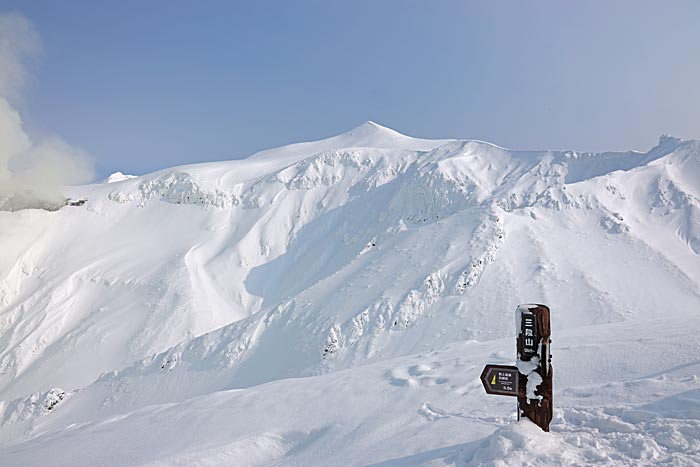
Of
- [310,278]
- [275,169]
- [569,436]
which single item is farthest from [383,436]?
[275,169]

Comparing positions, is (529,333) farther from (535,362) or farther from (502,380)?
(502,380)

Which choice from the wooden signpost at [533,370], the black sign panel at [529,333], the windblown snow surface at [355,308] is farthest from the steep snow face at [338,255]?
the black sign panel at [529,333]

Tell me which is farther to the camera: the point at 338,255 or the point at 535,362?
the point at 338,255

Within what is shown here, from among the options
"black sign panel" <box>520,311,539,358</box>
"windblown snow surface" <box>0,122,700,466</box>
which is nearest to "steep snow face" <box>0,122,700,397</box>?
"windblown snow surface" <box>0,122,700,466</box>

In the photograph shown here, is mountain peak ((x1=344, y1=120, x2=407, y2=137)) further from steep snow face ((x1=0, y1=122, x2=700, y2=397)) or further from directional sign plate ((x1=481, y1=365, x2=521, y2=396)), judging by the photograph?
directional sign plate ((x1=481, y1=365, x2=521, y2=396))

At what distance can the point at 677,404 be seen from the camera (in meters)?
4.27

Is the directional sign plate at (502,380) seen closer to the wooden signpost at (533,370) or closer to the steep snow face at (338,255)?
the wooden signpost at (533,370)

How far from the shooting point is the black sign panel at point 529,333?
13.0 feet

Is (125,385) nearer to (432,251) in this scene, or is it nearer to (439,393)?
(432,251)

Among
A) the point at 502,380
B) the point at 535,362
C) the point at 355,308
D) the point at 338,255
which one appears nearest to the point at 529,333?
the point at 535,362

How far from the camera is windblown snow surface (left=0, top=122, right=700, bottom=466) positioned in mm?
5387

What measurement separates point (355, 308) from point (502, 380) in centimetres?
1538

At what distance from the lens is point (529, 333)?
3.96 meters

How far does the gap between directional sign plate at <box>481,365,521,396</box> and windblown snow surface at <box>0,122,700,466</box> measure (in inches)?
13.3
